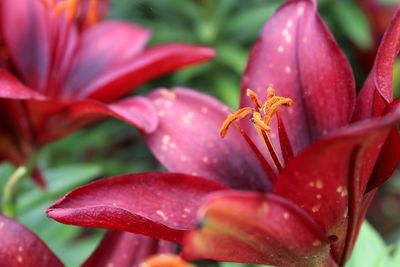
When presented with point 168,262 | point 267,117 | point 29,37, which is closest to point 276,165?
point 267,117

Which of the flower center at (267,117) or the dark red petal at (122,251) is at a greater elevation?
the flower center at (267,117)

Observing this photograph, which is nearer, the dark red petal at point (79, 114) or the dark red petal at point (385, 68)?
the dark red petal at point (385, 68)

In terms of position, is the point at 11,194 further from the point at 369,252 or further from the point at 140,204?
the point at 369,252

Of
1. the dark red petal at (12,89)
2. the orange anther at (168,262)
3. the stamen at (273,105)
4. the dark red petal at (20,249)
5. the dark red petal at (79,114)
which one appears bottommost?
the dark red petal at (20,249)

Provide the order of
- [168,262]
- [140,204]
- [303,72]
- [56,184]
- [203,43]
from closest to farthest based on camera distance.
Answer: [168,262], [140,204], [303,72], [56,184], [203,43]

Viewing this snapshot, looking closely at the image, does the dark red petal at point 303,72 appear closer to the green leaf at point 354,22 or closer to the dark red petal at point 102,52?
the dark red petal at point 102,52

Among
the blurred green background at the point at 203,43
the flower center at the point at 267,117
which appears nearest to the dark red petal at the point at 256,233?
the flower center at the point at 267,117

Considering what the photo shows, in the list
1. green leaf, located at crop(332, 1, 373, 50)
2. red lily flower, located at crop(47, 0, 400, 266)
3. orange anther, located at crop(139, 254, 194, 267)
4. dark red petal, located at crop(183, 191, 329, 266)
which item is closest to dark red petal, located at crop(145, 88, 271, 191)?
red lily flower, located at crop(47, 0, 400, 266)
